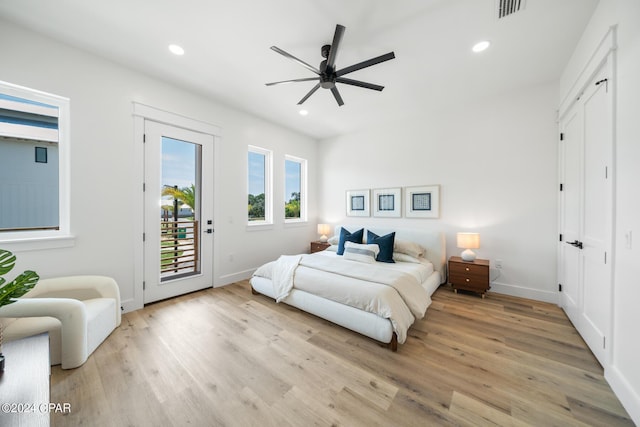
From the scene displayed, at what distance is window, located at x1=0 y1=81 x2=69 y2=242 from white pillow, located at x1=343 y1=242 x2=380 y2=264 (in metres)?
3.38

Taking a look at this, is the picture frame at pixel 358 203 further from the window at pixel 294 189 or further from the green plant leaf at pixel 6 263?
the green plant leaf at pixel 6 263

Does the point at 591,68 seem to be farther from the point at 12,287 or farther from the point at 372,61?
the point at 12,287

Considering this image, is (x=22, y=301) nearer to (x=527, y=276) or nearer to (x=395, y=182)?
(x=395, y=182)

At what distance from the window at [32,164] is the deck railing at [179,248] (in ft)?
3.19

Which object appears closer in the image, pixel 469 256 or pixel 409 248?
pixel 469 256

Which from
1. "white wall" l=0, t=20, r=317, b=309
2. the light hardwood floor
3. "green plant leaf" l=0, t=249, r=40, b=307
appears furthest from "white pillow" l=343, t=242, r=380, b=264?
"green plant leaf" l=0, t=249, r=40, b=307

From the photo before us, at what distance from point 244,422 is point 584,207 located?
3.45 m

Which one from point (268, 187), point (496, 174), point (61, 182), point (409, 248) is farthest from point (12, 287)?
point (496, 174)

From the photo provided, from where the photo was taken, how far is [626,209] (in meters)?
1.52

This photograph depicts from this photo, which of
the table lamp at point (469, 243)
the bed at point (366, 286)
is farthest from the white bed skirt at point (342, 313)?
the table lamp at point (469, 243)

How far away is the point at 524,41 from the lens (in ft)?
7.53

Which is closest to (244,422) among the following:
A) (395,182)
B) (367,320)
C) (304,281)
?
(367,320)

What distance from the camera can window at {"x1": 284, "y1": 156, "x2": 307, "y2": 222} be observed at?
5.03 metres

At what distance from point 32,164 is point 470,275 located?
17.7 ft
